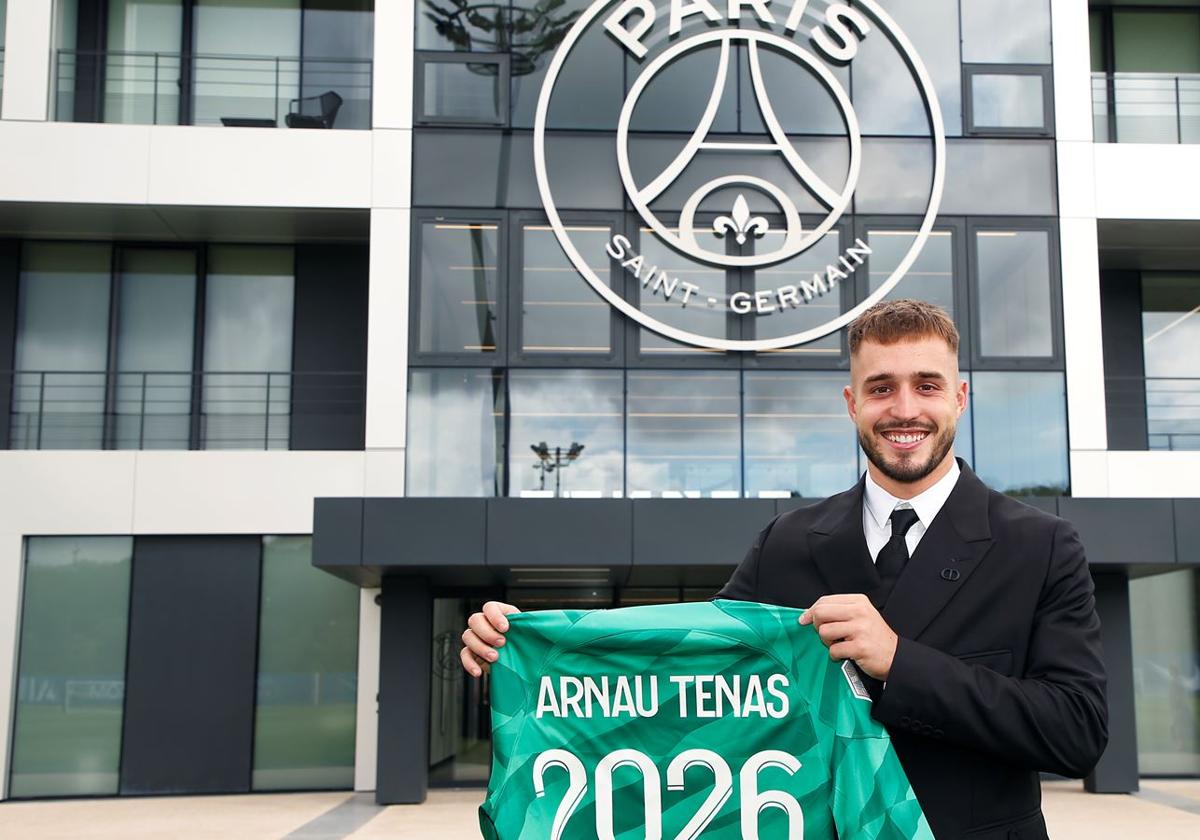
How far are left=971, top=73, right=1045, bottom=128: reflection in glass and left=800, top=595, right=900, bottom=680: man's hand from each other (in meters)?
14.3

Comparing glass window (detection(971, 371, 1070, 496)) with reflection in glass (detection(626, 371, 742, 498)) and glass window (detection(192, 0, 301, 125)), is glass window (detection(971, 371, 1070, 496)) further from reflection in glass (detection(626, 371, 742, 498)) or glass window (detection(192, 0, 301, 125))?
glass window (detection(192, 0, 301, 125))

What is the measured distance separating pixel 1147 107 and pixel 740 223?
6428mm

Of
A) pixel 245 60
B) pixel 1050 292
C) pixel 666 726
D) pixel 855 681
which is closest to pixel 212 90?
pixel 245 60

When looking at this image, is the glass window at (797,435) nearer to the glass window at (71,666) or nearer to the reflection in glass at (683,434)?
the reflection in glass at (683,434)

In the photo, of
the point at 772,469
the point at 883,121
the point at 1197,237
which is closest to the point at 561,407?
the point at 772,469

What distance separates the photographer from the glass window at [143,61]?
16.5 metres

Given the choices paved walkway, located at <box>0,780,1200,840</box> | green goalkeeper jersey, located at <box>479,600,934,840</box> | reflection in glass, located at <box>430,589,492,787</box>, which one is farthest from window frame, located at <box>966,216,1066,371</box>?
green goalkeeper jersey, located at <box>479,600,934,840</box>

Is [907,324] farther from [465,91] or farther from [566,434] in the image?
[465,91]

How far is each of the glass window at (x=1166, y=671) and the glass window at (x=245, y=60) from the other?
13588 millimetres

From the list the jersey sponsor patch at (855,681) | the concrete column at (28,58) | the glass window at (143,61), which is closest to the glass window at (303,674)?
the glass window at (143,61)

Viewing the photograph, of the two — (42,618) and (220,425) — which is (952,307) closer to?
(220,425)

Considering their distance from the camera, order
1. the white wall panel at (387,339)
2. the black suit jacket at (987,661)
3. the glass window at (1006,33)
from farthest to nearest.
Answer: the glass window at (1006,33)
the white wall panel at (387,339)
the black suit jacket at (987,661)

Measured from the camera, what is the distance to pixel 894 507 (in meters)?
2.82

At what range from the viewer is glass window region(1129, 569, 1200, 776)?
1630 centimetres
